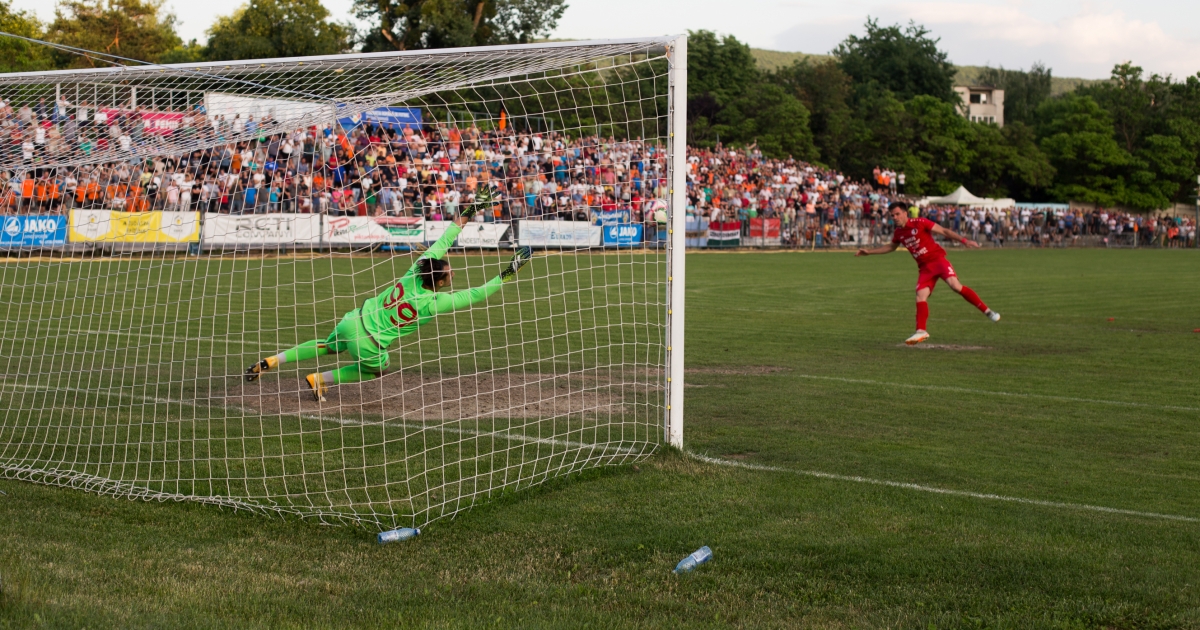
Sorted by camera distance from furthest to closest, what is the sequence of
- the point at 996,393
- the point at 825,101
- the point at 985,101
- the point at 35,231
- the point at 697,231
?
the point at 985,101
the point at 825,101
the point at 697,231
the point at 35,231
the point at 996,393

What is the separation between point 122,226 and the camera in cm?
1215

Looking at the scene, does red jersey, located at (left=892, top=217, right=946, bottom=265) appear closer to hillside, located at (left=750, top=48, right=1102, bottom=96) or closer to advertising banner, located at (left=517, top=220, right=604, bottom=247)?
advertising banner, located at (left=517, top=220, right=604, bottom=247)

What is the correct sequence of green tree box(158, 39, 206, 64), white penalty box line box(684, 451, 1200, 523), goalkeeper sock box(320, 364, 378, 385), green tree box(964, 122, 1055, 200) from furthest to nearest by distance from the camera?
green tree box(964, 122, 1055, 200), green tree box(158, 39, 206, 64), goalkeeper sock box(320, 364, 378, 385), white penalty box line box(684, 451, 1200, 523)

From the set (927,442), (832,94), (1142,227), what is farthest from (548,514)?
(832,94)

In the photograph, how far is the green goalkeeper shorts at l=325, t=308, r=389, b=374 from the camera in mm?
8359

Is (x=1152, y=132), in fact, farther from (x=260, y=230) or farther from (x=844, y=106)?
(x=260, y=230)

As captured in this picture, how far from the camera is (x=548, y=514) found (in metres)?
5.59

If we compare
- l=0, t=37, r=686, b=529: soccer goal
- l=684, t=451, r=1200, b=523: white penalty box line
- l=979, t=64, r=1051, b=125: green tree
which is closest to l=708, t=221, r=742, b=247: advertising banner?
l=0, t=37, r=686, b=529: soccer goal

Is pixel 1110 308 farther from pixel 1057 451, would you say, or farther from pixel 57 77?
pixel 57 77

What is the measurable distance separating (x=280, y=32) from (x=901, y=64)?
Result: 5208cm

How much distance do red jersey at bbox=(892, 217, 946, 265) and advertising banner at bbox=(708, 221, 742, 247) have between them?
23244 millimetres

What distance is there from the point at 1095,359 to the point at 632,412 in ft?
19.7

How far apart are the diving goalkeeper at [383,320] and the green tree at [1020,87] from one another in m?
→ 101

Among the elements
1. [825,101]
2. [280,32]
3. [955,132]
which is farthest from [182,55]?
[955,132]
